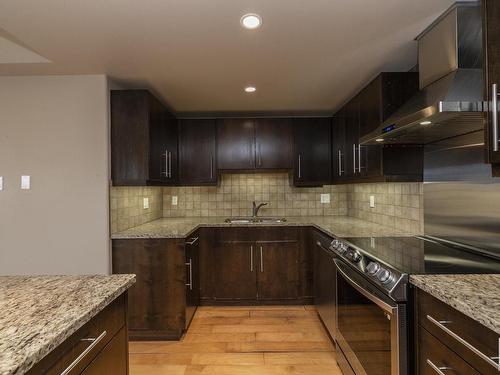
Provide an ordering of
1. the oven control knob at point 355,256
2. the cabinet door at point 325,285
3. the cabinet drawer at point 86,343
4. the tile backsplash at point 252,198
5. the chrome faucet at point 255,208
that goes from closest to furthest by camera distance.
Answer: the cabinet drawer at point 86,343, the oven control knob at point 355,256, the cabinet door at point 325,285, the chrome faucet at point 255,208, the tile backsplash at point 252,198

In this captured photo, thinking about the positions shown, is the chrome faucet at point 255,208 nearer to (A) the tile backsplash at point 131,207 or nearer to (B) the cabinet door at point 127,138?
(A) the tile backsplash at point 131,207

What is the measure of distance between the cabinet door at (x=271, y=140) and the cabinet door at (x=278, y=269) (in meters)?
0.96

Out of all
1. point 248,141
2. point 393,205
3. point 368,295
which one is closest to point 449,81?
point 368,295

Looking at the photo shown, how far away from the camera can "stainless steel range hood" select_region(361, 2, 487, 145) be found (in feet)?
4.74

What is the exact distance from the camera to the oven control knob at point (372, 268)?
5.19 ft

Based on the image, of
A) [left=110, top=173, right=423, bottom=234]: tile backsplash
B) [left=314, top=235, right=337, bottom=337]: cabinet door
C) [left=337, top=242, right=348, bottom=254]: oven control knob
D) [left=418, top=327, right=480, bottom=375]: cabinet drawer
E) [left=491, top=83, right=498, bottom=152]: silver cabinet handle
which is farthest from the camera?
[left=110, top=173, right=423, bottom=234]: tile backsplash

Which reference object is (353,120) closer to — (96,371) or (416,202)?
(416,202)

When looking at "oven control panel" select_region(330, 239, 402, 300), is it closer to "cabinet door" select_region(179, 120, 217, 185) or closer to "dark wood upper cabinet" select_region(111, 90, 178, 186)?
"dark wood upper cabinet" select_region(111, 90, 178, 186)

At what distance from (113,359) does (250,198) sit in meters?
2.95

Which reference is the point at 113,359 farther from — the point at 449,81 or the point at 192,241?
the point at 449,81

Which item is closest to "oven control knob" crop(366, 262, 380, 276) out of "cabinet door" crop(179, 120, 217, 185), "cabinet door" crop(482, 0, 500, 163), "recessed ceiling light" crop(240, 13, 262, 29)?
"cabinet door" crop(482, 0, 500, 163)

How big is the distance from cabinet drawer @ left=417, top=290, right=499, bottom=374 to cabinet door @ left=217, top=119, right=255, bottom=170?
2664mm

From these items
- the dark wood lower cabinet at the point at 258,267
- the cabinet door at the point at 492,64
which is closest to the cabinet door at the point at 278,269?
the dark wood lower cabinet at the point at 258,267

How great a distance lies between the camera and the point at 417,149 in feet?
7.79
